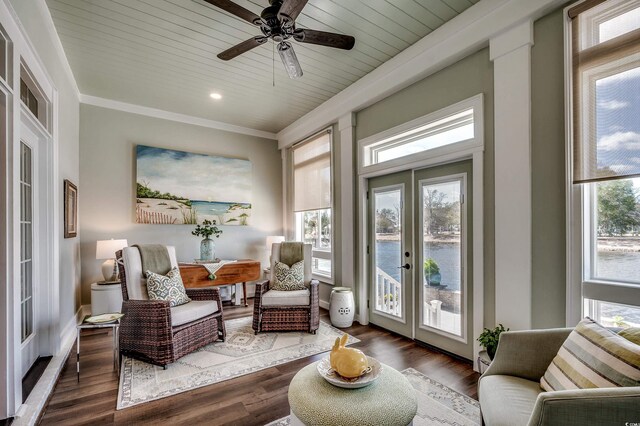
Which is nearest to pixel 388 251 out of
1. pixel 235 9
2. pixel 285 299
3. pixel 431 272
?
pixel 431 272

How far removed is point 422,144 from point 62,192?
3.82m

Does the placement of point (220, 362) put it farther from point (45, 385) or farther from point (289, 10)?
Answer: point (289, 10)

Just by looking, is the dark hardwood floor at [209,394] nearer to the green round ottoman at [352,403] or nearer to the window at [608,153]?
the green round ottoman at [352,403]

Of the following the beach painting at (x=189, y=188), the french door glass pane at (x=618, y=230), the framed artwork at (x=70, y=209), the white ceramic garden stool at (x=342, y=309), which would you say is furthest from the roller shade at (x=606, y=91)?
the framed artwork at (x=70, y=209)

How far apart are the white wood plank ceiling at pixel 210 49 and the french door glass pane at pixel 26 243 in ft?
4.13

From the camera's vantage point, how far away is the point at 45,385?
233 centimetres

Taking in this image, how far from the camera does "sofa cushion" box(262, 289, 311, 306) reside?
3516 mm

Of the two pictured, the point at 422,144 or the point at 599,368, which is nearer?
the point at 599,368

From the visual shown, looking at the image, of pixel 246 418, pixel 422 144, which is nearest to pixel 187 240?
pixel 246 418

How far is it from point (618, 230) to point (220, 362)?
316 cm

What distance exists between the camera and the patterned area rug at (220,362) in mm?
2365

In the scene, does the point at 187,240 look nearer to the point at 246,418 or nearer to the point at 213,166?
the point at 213,166

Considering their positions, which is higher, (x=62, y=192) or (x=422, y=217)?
(x=62, y=192)

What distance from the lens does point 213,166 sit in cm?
510
